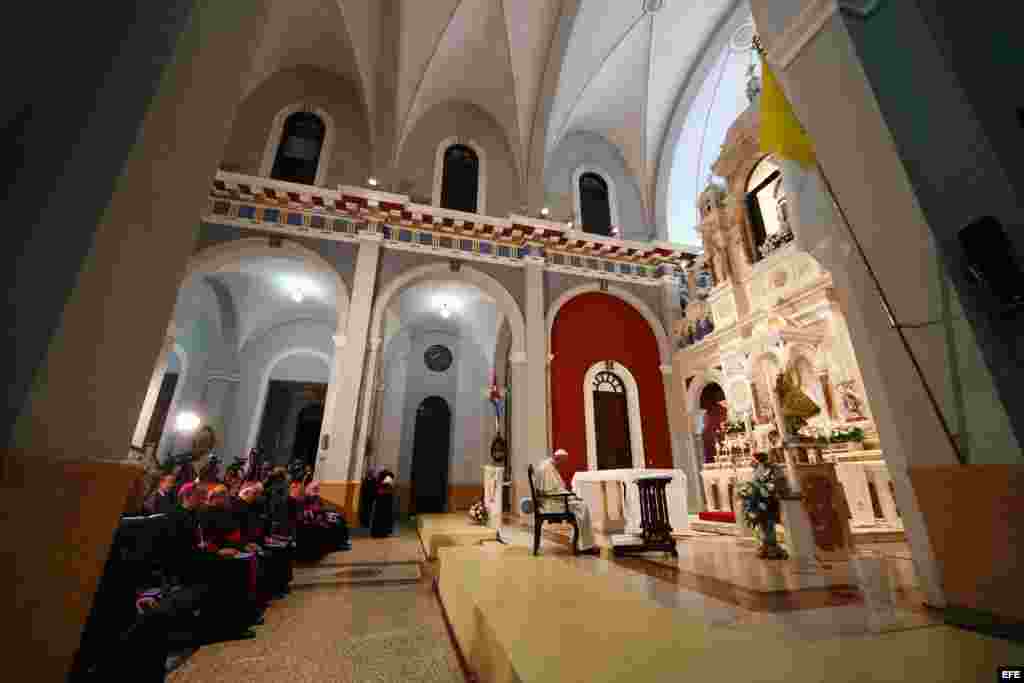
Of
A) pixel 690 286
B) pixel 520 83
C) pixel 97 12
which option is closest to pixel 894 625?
pixel 97 12

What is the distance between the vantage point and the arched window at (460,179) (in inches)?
380

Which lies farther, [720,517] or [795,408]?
[720,517]

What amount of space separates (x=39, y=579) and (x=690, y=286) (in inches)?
442

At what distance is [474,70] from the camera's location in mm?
9633

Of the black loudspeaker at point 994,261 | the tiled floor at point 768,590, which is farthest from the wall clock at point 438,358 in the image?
the black loudspeaker at point 994,261

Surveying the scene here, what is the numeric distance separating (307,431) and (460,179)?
32.2ft

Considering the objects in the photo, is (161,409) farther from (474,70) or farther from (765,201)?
(765,201)

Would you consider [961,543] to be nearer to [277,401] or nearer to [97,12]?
[97,12]

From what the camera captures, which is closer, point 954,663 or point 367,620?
point 954,663

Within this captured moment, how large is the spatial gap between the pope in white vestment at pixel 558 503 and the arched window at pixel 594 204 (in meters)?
7.55

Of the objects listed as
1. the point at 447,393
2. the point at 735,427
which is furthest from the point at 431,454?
the point at 735,427

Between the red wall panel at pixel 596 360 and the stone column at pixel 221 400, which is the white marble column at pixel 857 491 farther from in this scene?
the stone column at pixel 221 400

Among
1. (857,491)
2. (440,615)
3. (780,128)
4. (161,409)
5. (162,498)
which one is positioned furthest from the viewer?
(161,409)

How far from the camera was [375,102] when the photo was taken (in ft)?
29.4
